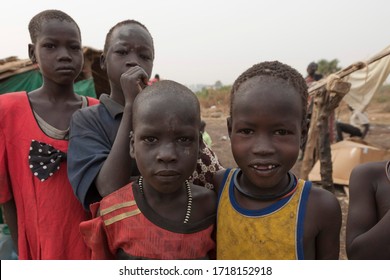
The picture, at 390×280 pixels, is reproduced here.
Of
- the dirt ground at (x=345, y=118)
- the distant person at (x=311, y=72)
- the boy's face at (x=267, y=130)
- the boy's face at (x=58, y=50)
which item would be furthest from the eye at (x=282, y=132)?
the distant person at (x=311, y=72)

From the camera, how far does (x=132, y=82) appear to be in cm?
149

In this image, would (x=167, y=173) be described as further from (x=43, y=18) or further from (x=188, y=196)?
(x=43, y=18)

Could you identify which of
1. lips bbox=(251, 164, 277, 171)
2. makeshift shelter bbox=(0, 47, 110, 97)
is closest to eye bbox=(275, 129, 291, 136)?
lips bbox=(251, 164, 277, 171)

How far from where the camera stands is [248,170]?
4.35 ft

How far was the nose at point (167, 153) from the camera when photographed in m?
1.29

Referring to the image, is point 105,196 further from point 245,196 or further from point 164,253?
point 245,196

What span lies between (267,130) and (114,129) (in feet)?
2.11

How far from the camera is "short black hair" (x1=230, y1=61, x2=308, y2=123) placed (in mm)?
1337

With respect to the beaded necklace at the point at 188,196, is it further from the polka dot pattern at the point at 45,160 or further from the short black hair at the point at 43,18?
the short black hair at the point at 43,18

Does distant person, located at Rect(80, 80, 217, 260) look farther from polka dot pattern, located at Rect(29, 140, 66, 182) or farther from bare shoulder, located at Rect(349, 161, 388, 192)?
bare shoulder, located at Rect(349, 161, 388, 192)

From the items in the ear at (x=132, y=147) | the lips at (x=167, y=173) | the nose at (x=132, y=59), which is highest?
the nose at (x=132, y=59)

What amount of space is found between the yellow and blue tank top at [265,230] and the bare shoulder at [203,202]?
0.19 ft

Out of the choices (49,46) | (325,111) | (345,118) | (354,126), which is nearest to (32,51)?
(49,46)
